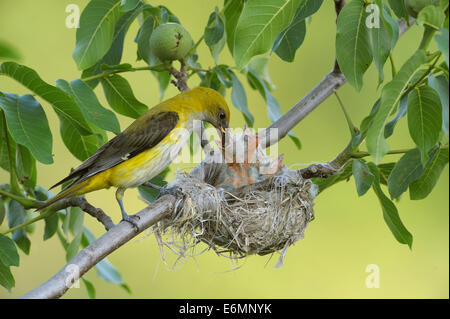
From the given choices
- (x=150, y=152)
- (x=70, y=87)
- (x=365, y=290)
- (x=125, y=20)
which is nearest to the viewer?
(x=70, y=87)

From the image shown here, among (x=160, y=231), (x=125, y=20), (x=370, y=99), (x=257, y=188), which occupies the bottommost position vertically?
(x=160, y=231)

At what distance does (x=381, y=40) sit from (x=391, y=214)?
2.67ft

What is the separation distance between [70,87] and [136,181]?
2.63 ft

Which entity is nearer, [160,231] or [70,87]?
[70,87]

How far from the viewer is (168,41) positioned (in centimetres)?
296

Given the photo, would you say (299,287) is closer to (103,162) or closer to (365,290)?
(365,290)

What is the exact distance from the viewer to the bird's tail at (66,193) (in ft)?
9.36

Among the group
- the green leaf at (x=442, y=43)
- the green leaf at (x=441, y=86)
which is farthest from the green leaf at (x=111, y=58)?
the green leaf at (x=442, y=43)

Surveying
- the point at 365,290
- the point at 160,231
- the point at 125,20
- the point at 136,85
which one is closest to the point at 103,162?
the point at 160,231

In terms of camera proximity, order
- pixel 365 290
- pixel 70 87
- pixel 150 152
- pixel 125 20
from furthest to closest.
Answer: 1. pixel 365 290
2. pixel 150 152
3. pixel 125 20
4. pixel 70 87

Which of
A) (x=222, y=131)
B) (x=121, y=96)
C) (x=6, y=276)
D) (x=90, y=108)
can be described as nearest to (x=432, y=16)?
(x=90, y=108)

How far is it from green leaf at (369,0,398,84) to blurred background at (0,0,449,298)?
3882 millimetres

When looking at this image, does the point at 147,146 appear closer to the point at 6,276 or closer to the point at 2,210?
the point at 2,210

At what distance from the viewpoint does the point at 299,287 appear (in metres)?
6.15
